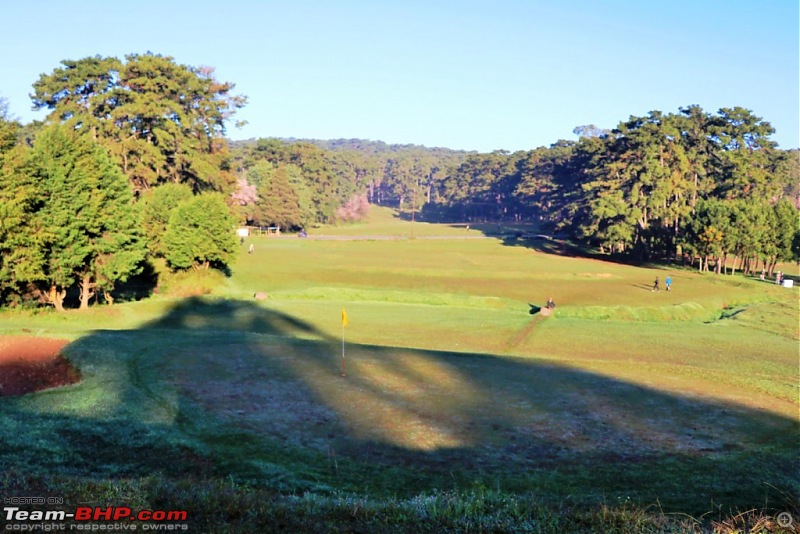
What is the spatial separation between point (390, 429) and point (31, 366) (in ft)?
59.1

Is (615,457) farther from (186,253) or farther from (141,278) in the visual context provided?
(141,278)

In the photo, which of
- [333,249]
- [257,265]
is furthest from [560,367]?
[333,249]

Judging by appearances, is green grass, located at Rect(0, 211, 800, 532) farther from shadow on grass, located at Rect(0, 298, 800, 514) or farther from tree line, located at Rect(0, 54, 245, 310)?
tree line, located at Rect(0, 54, 245, 310)

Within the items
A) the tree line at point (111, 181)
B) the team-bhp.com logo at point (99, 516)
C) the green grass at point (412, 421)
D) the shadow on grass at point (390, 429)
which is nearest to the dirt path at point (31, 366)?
the shadow on grass at point (390, 429)

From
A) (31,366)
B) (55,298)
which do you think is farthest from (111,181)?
(31,366)

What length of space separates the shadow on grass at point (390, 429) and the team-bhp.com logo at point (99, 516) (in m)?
5.07

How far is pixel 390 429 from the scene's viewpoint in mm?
21672

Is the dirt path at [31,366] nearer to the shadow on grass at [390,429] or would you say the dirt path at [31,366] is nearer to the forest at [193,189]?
the shadow on grass at [390,429]

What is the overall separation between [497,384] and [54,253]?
33.6 m

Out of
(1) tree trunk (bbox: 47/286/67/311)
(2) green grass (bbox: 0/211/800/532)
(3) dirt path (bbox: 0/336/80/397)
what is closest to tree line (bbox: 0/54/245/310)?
(1) tree trunk (bbox: 47/286/67/311)

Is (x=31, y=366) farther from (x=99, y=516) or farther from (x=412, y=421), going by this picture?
(x=99, y=516)

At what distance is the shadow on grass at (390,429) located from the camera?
17000 mm

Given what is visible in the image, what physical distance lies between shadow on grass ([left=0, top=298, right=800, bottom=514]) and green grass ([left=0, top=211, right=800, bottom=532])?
10 cm

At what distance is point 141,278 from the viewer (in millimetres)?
65875
